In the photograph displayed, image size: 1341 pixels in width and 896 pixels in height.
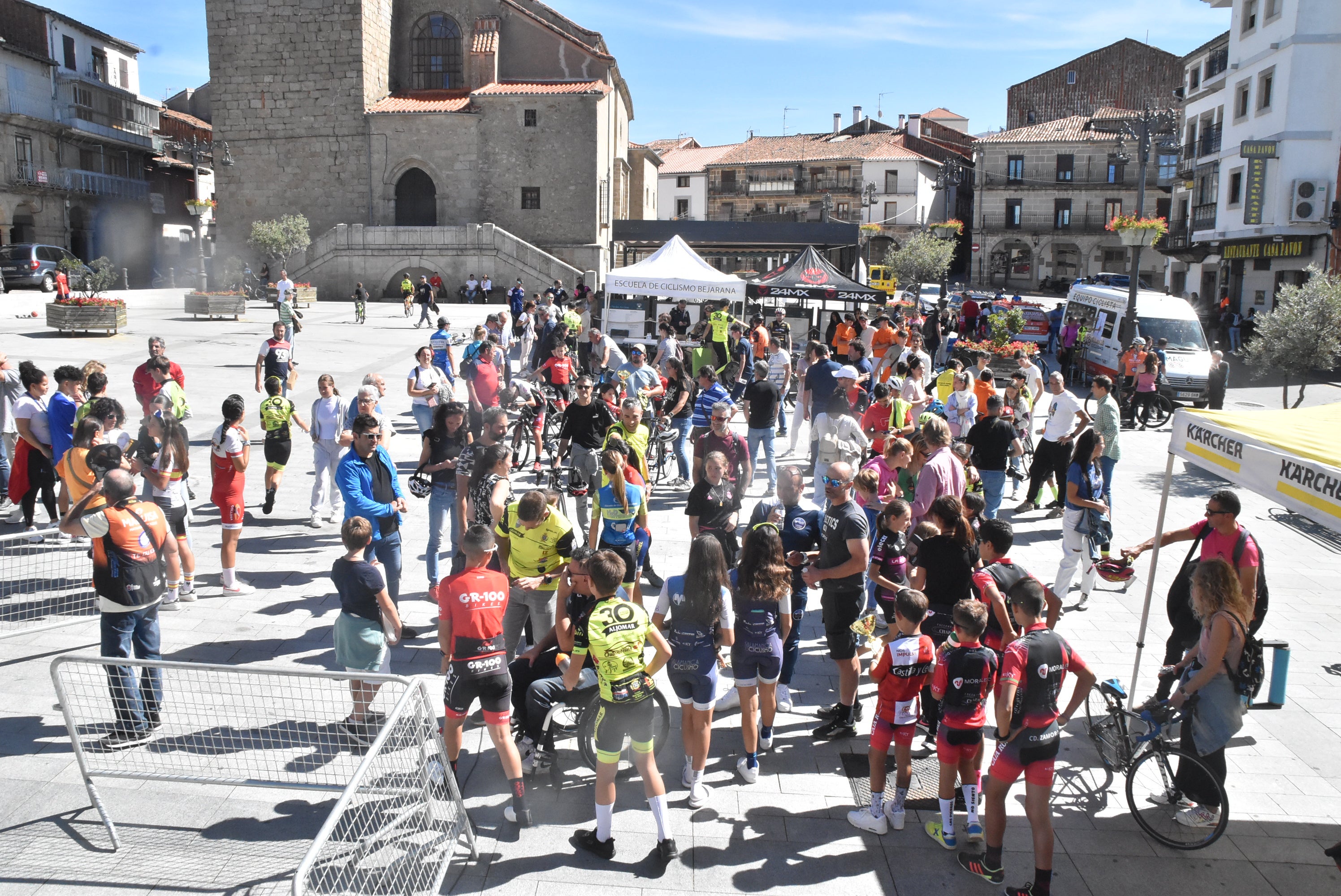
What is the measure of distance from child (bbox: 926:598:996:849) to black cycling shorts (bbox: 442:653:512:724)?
2295 millimetres

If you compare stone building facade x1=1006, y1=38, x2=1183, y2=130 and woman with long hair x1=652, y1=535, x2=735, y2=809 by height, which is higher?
stone building facade x1=1006, y1=38, x2=1183, y2=130

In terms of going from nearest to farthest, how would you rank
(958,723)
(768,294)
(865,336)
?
(958,723) < (865,336) < (768,294)

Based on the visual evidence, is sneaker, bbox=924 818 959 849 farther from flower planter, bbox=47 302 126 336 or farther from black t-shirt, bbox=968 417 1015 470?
flower planter, bbox=47 302 126 336

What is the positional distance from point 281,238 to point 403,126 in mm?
6998

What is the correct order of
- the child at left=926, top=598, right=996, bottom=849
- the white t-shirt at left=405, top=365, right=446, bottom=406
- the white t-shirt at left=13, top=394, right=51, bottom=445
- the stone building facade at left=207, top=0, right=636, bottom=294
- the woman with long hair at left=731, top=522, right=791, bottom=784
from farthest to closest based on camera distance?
the stone building facade at left=207, top=0, right=636, bottom=294 < the white t-shirt at left=405, top=365, right=446, bottom=406 < the white t-shirt at left=13, top=394, right=51, bottom=445 < the woman with long hair at left=731, top=522, right=791, bottom=784 < the child at left=926, top=598, right=996, bottom=849

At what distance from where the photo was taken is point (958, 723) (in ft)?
15.8

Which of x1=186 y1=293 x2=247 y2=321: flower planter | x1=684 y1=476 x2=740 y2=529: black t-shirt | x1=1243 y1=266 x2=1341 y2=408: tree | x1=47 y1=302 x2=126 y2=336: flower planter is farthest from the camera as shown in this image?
x1=186 y1=293 x2=247 y2=321: flower planter

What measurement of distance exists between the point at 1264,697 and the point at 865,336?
13.3 metres

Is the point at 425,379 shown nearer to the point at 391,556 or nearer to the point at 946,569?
the point at 391,556

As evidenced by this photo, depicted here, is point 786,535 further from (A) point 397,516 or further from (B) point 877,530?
(A) point 397,516

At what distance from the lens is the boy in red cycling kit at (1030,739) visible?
4.48 meters

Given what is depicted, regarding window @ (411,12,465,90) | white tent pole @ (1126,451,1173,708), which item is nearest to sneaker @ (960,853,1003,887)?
white tent pole @ (1126,451,1173,708)

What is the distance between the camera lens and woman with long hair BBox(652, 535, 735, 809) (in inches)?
201

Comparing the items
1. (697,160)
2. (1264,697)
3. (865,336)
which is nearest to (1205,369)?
(865,336)
